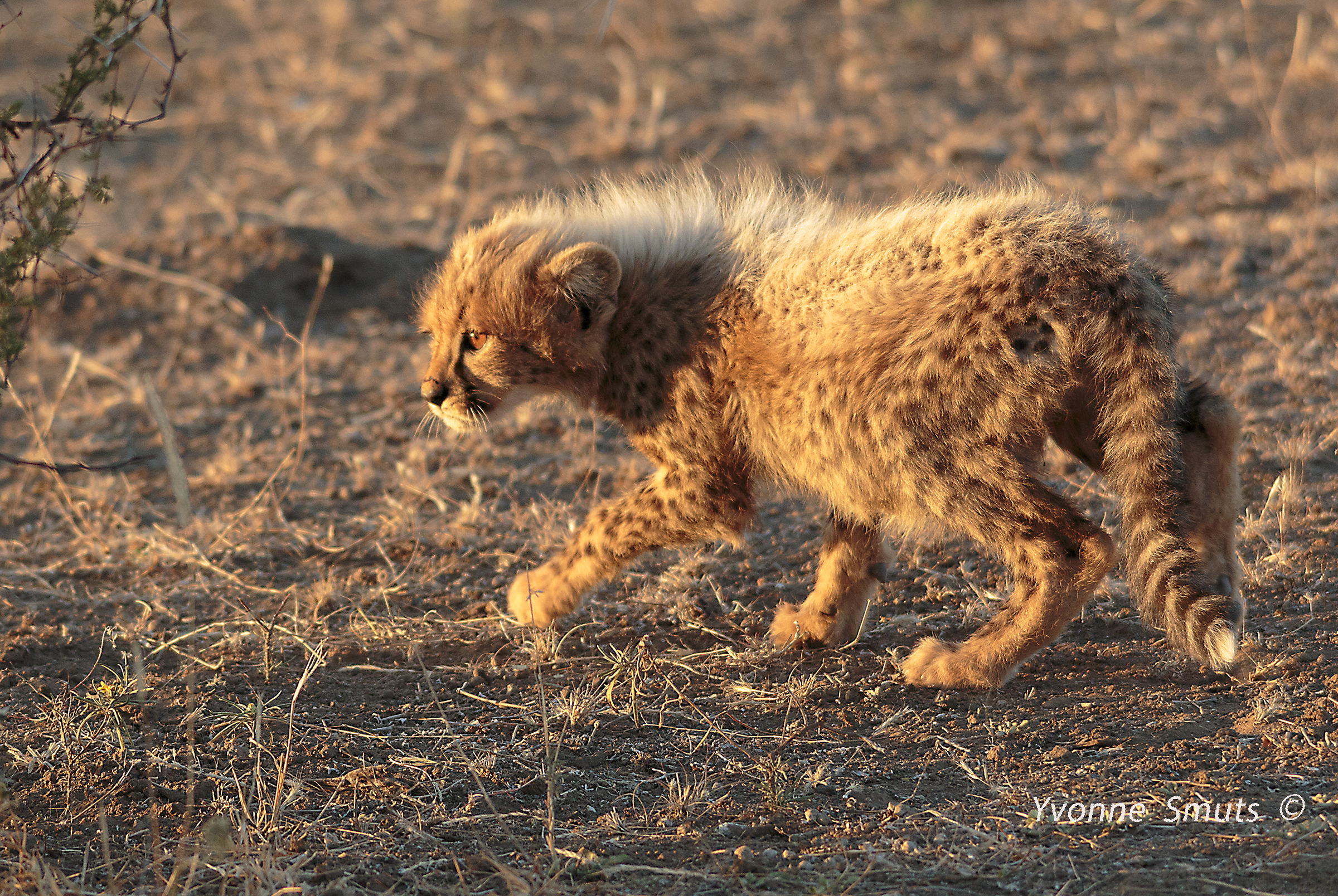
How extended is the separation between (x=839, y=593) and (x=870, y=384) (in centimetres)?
95

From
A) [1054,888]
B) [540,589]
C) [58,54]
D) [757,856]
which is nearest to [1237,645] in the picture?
[1054,888]

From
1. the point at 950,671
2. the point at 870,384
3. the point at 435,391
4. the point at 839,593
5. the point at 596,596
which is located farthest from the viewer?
the point at 596,596

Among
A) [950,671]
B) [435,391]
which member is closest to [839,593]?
[950,671]

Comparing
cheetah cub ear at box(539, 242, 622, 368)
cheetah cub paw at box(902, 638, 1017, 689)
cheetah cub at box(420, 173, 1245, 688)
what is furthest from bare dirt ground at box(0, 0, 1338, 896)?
cheetah cub ear at box(539, 242, 622, 368)

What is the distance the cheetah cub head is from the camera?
4.69m

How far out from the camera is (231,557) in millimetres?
5496

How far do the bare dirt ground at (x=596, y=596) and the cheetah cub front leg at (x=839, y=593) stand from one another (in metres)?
0.09

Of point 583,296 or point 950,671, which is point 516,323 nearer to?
point 583,296

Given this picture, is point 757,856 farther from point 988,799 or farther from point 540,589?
point 540,589

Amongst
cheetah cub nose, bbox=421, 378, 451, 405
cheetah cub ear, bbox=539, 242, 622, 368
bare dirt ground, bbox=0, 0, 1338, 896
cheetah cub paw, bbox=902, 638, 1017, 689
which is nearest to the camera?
bare dirt ground, bbox=0, 0, 1338, 896

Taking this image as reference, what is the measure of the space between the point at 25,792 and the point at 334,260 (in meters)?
5.08

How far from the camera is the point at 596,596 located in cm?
514

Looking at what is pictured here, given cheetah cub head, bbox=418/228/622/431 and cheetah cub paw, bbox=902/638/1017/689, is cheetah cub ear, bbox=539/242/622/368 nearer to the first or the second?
cheetah cub head, bbox=418/228/622/431

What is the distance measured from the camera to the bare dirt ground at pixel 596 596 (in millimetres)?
3416
